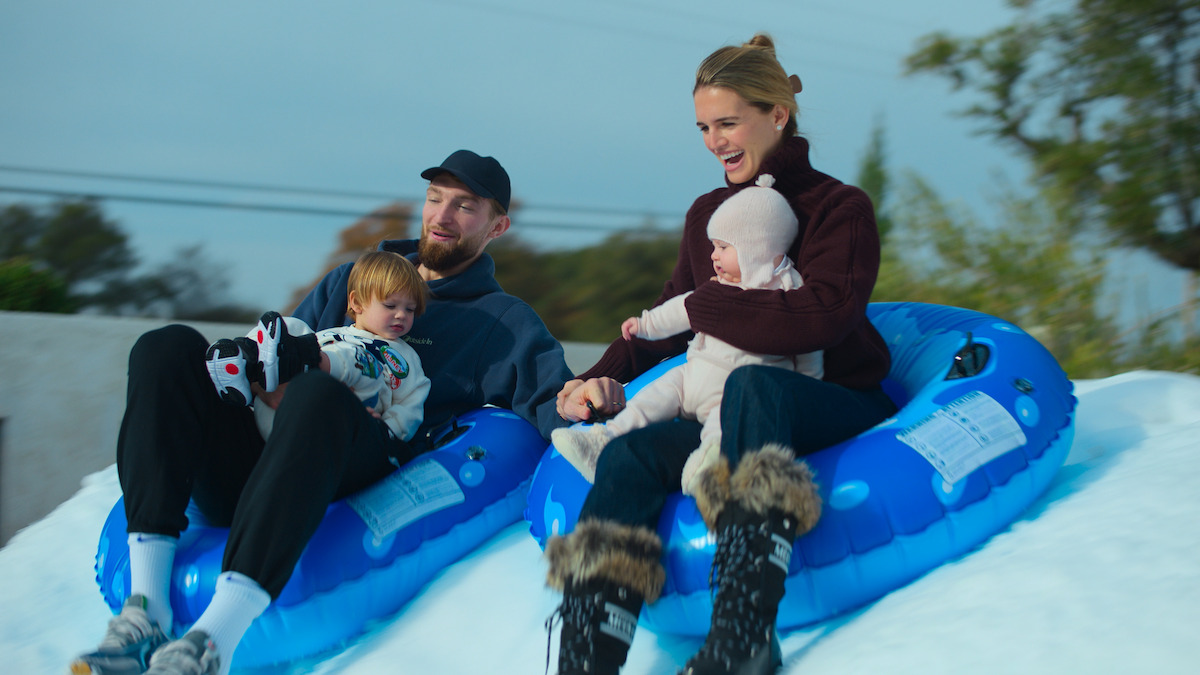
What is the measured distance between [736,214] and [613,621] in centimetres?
81

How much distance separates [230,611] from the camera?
1.64 metres

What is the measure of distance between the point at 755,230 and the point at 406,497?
3.16 feet

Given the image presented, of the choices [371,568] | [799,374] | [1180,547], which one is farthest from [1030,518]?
[371,568]

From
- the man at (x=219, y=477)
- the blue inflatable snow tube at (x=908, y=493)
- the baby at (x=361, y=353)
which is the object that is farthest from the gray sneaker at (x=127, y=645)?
the blue inflatable snow tube at (x=908, y=493)

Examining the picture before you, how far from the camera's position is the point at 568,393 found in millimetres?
2150

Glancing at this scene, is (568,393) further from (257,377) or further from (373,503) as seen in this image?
(257,377)

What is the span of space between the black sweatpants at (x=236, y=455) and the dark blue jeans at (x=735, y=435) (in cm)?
53

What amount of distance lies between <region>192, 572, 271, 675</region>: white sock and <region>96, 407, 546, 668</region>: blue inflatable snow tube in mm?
186

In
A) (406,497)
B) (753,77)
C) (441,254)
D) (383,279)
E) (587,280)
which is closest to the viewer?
(753,77)

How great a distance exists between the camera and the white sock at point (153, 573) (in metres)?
1.79

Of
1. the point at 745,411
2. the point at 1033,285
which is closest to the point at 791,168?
the point at 745,411

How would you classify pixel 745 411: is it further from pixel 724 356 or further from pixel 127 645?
pixel 127 645

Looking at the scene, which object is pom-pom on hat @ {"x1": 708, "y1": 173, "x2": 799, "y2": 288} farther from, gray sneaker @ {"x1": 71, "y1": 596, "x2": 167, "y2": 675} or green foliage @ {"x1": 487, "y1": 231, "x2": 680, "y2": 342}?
green foliage @ {"x1": 487, "y1": 231, "x2": 680, "y2": 342}

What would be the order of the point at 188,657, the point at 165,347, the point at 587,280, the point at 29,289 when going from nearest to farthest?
the point at 188,657 → the point at 165,347 → the point at 29,289 → the point at 587,280
